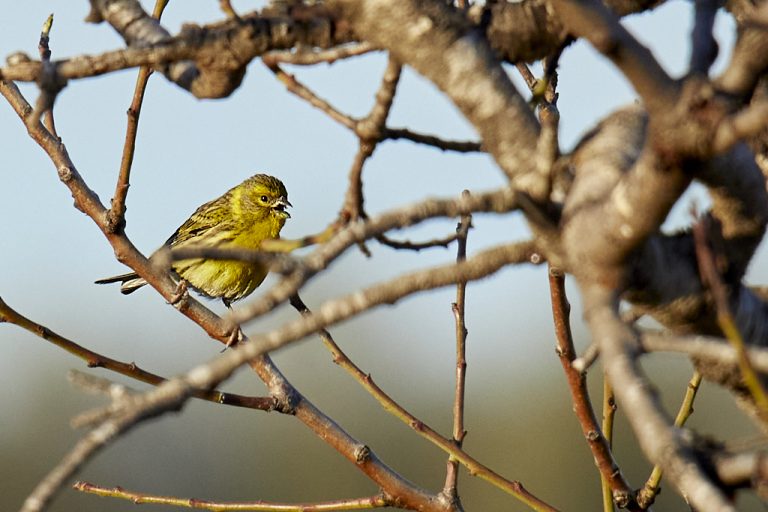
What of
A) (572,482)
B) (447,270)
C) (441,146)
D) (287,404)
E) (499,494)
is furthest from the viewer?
(572,482)

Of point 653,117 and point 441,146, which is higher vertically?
point 441,146

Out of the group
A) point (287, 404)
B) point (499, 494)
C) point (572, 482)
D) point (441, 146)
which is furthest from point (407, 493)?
point (572, 482)

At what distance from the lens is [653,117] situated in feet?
4.58

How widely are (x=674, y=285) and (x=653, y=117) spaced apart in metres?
0.41

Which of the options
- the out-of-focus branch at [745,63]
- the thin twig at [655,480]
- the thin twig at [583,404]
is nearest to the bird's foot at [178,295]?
the thin twig at [583,404]

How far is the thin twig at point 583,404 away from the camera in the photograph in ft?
8.45

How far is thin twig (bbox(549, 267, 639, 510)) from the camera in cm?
257

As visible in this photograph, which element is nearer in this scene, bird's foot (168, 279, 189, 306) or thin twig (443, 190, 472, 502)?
thin twig (443, 190, 472, 502)

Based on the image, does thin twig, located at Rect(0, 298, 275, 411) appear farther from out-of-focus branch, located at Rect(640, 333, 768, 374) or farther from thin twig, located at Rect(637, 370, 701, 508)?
out-of-focus branch, located at Rect(640, 333, 768, 374)

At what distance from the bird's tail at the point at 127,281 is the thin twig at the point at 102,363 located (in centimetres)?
457

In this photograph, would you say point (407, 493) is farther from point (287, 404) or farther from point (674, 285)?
point (674, 285)

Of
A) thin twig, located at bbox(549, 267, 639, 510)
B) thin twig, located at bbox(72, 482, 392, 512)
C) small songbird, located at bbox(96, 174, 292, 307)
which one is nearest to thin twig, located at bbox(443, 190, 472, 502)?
thin twig, located at bbox(72, 482, 392, 512)

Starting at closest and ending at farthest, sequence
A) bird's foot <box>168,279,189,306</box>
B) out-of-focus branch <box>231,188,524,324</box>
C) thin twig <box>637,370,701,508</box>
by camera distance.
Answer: out-of-focus branch <box>231,188,524,324</box>
thin twig <box>637,370,701,508</box>
bird's foot <box>168,279,189,306</box>

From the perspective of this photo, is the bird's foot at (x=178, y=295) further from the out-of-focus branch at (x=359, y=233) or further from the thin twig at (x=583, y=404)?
the out-of-focus branch at (x=359, y=233)
